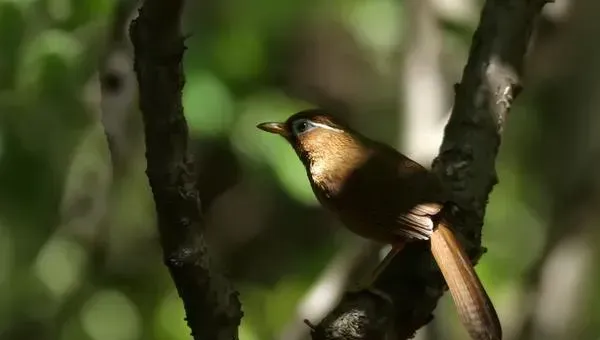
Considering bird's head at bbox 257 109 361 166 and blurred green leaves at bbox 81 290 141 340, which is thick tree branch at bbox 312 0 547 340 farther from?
blurred green leaves at bbox 81 290 141 340

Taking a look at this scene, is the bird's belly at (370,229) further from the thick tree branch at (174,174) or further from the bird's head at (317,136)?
the thick tree branch at (174,174)

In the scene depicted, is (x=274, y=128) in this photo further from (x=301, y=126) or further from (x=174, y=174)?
(x=174, y=174)

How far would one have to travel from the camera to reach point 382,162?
67.2 inches

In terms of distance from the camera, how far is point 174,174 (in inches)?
43.1

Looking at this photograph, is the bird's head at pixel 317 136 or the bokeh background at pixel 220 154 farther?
the bokeh background at pixel 220 154

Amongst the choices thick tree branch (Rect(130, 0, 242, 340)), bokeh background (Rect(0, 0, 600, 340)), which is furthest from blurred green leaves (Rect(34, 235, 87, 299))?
thick tree branch (Rect(130, 0, 242, 340))

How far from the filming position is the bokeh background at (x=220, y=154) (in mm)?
2023

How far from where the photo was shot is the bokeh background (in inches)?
79.7

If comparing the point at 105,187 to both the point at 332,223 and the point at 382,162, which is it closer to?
the point at 382,162

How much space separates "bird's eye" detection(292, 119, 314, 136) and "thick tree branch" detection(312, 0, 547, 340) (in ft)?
0.89

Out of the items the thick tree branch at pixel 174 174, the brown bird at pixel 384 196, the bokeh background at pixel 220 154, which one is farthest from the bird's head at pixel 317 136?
the thick tree branch at pixel 174 174

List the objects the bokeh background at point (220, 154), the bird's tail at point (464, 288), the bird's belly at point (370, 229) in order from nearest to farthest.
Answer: the bird's tail at point (464, 288) → the bird's belly at point (370, 229) → the bokeh background at point (220, 154)

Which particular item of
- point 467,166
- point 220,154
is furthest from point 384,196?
point 220,154

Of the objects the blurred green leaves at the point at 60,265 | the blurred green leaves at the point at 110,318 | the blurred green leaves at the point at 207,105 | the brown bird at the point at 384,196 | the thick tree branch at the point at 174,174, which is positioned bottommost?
the blurred green leaves at the point at 110,318
